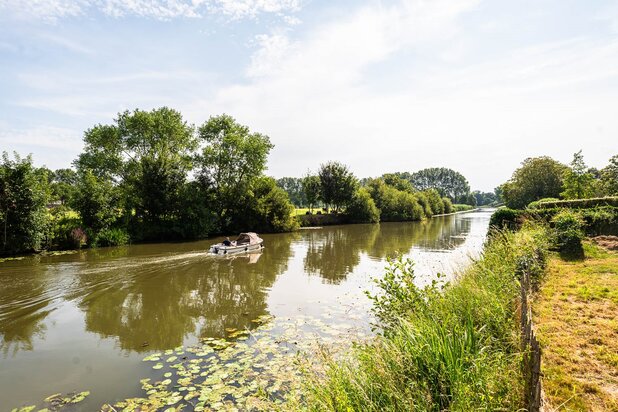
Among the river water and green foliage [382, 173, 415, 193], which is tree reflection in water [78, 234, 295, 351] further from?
green foliage [382, 173, 415, 193]

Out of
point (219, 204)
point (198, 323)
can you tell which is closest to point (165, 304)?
point (198, 323)

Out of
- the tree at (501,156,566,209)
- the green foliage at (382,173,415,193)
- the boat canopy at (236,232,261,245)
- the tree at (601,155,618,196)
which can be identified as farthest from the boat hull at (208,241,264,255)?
the green foliage at (382,173,415,193)

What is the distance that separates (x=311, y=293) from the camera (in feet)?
39.8

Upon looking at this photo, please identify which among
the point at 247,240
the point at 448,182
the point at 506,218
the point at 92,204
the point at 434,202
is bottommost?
the point at 247,240

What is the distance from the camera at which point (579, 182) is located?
1448 inches

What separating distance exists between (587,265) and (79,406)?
47.0 feet

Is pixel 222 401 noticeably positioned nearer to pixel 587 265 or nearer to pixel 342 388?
pixel 342 388

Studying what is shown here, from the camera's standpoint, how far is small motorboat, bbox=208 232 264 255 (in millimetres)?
20688

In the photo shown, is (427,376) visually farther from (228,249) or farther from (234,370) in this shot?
(228,249)

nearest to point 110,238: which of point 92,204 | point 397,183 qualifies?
point 92,204

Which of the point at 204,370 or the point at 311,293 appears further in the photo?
the point at 311,293

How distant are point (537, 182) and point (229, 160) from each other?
4773cm

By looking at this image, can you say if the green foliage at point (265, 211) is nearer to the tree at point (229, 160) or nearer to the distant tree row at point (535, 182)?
the tree at point (229, 160)

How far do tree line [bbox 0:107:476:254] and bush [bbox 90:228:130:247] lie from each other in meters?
0.07
